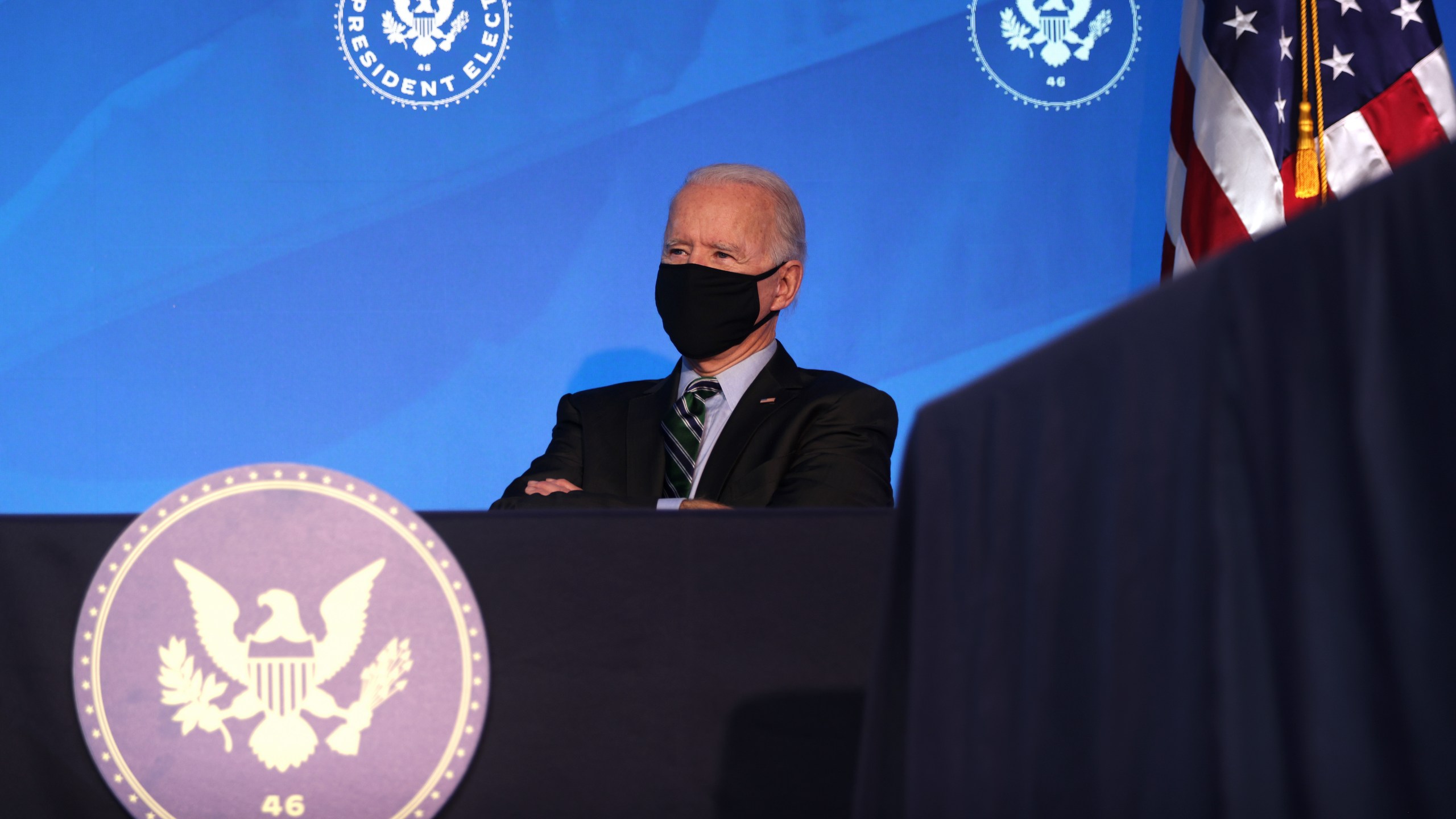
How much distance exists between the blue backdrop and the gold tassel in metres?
0.49

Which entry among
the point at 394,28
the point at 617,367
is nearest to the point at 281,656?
the point at 617,367

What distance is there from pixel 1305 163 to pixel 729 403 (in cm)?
130

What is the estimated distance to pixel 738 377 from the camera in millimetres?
1933

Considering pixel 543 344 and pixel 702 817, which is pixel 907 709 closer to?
pixel 702 817

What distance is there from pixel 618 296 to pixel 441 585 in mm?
1860

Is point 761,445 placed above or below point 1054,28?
below

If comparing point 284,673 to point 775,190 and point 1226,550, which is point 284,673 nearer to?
point 1226,550

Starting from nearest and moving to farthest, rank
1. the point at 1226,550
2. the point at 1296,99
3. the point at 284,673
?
the point at 1226,550 → the point at 284,673 → the point at 1296,99

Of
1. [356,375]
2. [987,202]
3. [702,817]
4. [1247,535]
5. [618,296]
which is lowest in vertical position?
[702,817]

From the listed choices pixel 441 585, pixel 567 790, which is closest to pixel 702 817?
pixel 567 790

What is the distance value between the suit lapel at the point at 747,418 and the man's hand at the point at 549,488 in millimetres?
296

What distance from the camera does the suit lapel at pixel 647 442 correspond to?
6.08ft

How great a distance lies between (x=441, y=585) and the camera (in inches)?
36.7

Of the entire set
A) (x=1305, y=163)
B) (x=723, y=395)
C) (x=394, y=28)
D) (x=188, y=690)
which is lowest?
(x=188, y=690)
